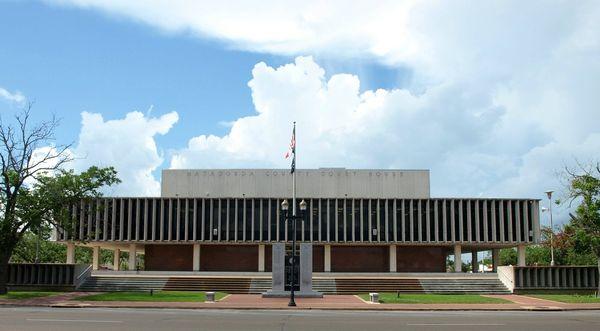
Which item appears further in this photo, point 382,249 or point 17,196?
point 382,249

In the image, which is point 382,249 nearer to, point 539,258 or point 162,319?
point 539,258

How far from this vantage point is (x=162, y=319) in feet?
75.3

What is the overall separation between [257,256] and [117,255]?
2243 centimetres

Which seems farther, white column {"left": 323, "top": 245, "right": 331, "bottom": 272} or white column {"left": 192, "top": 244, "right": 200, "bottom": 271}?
white column {"left": 323, "top": 245, "right": 331, "bottom": 272}

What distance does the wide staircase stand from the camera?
155 feet

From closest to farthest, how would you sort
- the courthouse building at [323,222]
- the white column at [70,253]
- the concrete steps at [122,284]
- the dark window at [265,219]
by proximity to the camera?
the concrete steps at [122,284]
the courthouse building at [323,222]
the dark window at [265,219]
the white column at [70,253]

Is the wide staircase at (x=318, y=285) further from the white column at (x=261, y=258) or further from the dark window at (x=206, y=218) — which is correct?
the white column at (x=261, y=258)

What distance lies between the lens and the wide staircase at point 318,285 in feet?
155

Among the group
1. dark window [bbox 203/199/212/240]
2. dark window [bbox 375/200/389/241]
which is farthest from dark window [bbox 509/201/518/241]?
dark window [bbox 203/199/212/240]

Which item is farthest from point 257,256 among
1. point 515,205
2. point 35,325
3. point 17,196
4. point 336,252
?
point 35,325

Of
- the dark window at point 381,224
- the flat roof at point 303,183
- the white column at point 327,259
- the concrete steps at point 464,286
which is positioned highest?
the flat roof at point 303,183

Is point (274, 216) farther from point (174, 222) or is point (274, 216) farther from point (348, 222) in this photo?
point (174, 222)

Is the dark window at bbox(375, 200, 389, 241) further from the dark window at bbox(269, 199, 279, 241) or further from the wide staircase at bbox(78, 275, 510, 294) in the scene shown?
the wide staircase at bbox(78, 275, 510, 294)

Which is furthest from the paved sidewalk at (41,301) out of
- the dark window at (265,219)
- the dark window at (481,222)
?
the dark window at (481,222)
